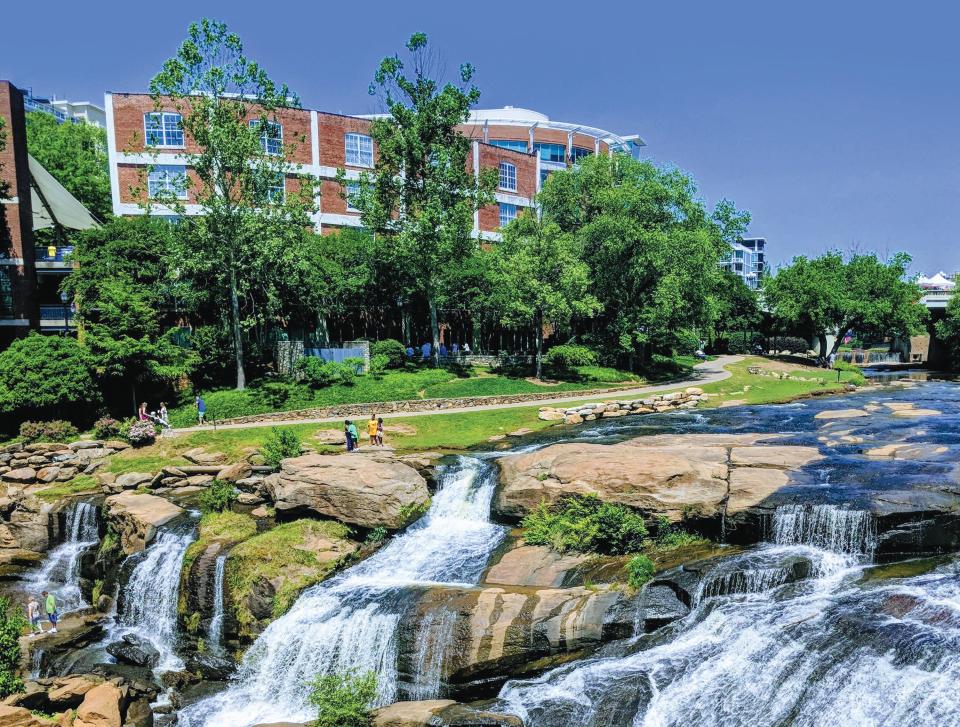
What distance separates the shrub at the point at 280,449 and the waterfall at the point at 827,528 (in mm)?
18574

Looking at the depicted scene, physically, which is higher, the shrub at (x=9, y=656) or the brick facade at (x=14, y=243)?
the brick facade at (x=14, y=243)

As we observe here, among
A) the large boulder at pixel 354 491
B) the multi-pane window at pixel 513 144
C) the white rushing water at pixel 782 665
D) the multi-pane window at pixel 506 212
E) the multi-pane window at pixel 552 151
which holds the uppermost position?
the multi-pane window at pixel 513 144

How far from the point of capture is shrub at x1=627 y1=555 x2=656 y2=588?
17.1 m

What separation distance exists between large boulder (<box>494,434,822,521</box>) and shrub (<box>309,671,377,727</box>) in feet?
27.7

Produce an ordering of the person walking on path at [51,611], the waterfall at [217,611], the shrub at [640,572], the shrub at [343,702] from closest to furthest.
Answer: the shrub at [343,702]
the shrub at [640,572]
the waterfall at [217,611]
the person walking on path at [51,611]

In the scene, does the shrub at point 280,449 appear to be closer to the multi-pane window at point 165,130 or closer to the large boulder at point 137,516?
the large boulder at point 137,516

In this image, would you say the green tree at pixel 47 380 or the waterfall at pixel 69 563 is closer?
the waterfall at pixel 69 563

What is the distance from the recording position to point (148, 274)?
40.3m

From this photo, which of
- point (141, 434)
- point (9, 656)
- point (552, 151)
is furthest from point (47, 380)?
point (552, 151)

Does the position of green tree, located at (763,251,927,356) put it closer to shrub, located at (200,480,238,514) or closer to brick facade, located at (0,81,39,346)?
shrub, located at (200,480,238,514)

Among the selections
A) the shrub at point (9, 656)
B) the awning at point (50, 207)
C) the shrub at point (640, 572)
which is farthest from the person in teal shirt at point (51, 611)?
the awning at point (50, 207)

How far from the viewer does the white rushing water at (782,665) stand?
12.4m

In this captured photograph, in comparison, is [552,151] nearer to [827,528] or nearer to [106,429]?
[106,429]

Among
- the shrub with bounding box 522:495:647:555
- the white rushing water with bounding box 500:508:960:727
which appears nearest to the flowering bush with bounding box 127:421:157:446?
the shrub with bounding box 522:495:647:555
